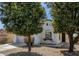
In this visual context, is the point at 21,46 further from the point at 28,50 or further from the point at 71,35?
the point at 71,35

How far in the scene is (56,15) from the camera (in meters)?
4.97

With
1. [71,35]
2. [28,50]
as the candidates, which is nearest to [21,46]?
[28,50]

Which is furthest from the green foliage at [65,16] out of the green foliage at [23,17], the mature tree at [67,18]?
the green foliage at [23,17]

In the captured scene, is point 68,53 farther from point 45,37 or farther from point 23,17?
point 23,17

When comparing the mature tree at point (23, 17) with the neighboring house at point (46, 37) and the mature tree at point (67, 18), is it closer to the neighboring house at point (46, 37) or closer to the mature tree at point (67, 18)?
the neighboring house at point (46, 37)

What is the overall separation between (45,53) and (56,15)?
0.60 m

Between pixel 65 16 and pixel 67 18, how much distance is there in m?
0.04

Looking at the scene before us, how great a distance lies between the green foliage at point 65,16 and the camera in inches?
194

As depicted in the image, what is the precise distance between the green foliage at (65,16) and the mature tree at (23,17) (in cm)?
23

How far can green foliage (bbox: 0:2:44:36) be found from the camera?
494cm

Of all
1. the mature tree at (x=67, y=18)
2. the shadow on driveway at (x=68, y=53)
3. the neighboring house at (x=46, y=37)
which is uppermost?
the mature tree at (x=67, y=18)

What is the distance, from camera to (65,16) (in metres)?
4.96

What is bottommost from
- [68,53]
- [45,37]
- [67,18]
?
[68,53]

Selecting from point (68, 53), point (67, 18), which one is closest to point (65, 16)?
point (67, 18)
